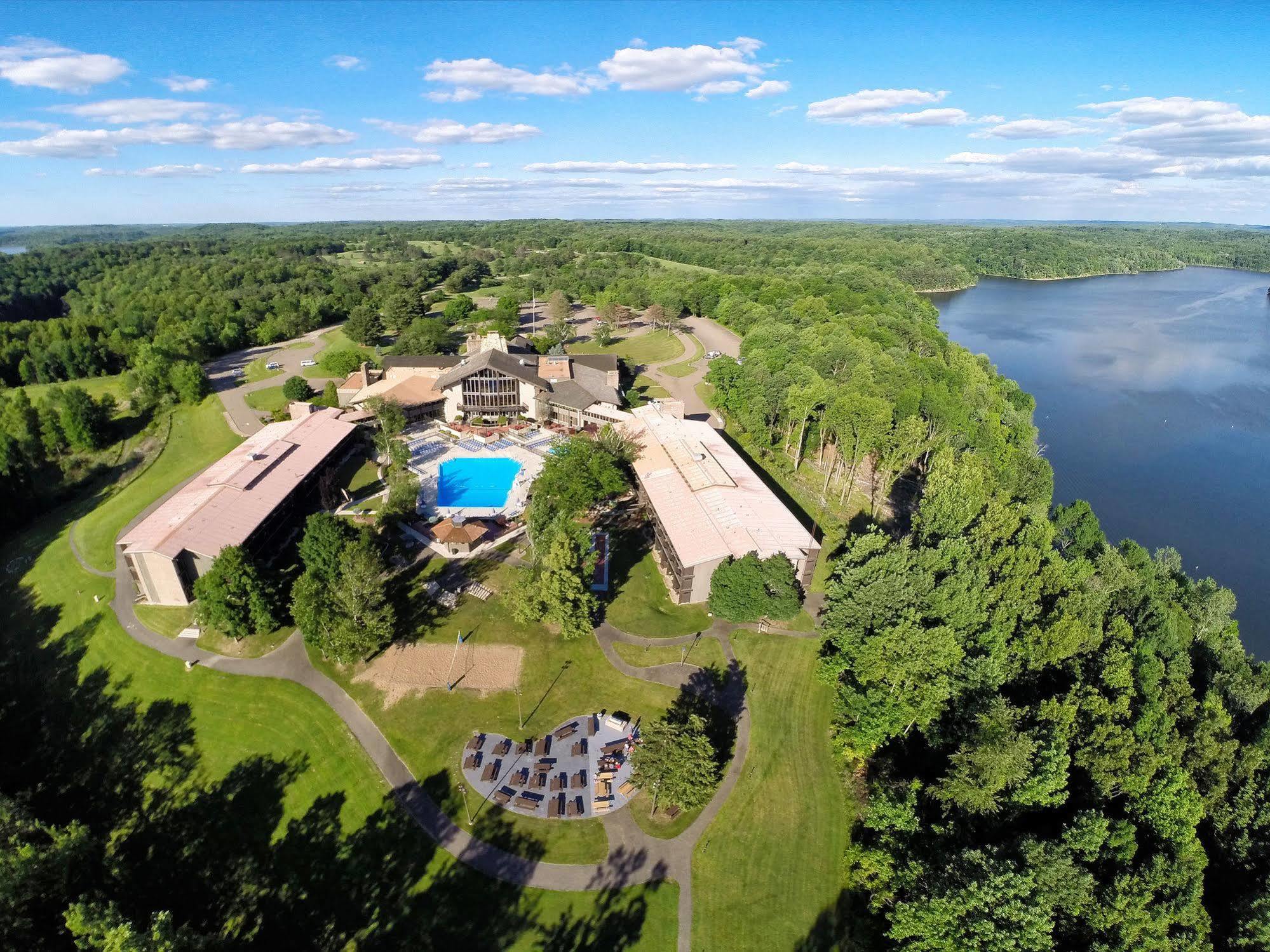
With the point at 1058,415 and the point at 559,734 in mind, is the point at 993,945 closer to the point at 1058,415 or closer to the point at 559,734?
the point at 559,734

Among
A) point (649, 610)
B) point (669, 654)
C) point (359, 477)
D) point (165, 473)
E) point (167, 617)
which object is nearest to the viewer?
point (669, 654)

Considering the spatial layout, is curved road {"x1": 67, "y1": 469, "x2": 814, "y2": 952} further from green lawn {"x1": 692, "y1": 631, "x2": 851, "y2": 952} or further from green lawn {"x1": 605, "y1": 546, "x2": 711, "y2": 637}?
green lawn {"x1": 605, "y1": 546, "x2": 711, "y2": 637}

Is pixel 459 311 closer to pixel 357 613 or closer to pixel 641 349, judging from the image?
pixel 641 349

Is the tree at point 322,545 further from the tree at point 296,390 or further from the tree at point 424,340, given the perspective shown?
the tree at point 424,340

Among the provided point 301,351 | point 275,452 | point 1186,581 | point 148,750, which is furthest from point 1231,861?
point 301,351

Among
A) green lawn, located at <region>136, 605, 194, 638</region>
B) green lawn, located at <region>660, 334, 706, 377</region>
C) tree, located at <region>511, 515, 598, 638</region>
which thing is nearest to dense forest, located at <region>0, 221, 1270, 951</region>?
tree, located at <region>511, 515, 598, 638</region>

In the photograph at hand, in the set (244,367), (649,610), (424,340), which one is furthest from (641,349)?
(649,610)

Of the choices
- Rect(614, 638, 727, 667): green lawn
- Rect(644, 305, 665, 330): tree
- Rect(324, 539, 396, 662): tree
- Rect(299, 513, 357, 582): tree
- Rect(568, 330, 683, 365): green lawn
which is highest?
Rect(644, 305, 665, 330): tree
